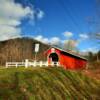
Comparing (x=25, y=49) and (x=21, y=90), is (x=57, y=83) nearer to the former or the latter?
(x=21, y=90)

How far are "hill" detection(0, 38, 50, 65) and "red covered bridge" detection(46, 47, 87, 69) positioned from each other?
36181 millimetres

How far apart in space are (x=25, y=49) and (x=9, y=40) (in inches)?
436

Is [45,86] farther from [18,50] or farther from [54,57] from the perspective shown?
[18,50]

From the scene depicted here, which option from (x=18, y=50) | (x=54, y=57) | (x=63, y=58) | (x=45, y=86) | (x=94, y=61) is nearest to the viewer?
(x=45, y=86)

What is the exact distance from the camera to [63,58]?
4378cm

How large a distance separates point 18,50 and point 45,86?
10394cm

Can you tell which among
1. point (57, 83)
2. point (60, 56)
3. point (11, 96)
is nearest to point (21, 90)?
point (11, 96)

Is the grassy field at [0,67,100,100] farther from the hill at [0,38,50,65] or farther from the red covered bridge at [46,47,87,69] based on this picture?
the hill at [0,38,50,65]

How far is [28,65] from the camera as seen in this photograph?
33.4m

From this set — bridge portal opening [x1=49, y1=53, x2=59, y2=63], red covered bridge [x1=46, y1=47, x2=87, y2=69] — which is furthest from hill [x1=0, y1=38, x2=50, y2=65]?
bridge portal opening [x1=49, y1=53, x2=59, y2=63]

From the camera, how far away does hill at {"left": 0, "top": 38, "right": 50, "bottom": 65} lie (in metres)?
107

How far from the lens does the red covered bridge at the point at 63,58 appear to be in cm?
4322

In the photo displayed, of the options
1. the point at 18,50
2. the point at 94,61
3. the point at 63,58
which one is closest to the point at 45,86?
the point at 63,58

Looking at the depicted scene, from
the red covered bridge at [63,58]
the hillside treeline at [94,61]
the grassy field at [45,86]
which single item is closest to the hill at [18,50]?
the hillside treeline at [94,61]
